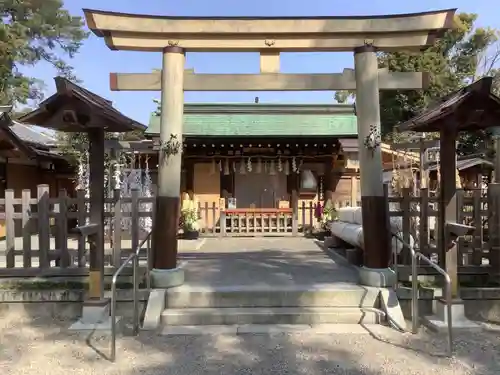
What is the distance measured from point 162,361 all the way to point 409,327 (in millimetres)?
2961

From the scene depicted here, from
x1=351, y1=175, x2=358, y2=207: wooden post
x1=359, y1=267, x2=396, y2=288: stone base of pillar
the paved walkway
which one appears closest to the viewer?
x1=359, y1=267, x2=396, y2=288: stone base of pillar

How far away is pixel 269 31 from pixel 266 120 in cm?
788

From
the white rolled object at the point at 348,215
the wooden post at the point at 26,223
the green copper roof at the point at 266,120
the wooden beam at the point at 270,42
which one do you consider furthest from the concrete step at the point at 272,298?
the green copper roof at the point at 266,120

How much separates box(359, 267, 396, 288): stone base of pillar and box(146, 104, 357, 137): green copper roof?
305 inches

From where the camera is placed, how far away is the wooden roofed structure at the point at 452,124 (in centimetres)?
516

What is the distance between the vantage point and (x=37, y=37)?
68.9 feet

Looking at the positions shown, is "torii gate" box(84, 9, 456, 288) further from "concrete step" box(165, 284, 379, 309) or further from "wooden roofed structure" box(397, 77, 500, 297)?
"wooden roofed structure" box(397, 77, 500, 297)

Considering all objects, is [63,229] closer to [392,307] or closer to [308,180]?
[392,307]

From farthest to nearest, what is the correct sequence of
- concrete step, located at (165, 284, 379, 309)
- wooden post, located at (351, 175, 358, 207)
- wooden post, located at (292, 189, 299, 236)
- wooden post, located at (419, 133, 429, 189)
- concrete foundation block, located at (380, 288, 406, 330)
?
wooden post, located at (351, 175, 358, 207), wooden post, located at (292, 189, 299, 236), wooden post, located at (419, 133, 429, 189), concrete step, located at (165, 284, 379, 309), concrete foundation block, located at (380, 288, 406, 330)

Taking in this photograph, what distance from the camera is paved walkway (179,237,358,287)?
6.33 meters

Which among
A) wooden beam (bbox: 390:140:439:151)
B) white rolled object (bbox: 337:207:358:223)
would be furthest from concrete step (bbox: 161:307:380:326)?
wooden beam (bbox: 390:140:439:151)

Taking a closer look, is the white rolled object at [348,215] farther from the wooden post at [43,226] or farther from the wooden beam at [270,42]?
the wooden post at [43,226]

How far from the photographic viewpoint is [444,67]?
2242 cm

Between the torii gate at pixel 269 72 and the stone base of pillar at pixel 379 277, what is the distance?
1 centimetres
